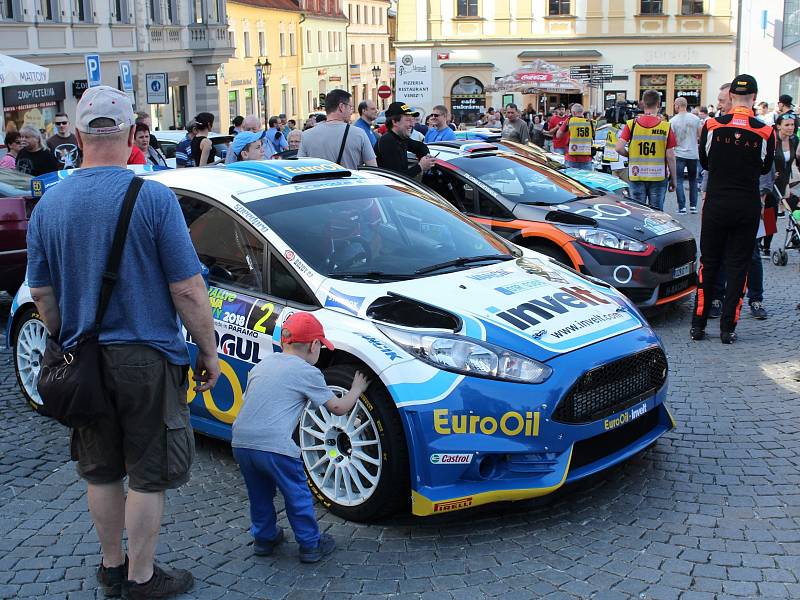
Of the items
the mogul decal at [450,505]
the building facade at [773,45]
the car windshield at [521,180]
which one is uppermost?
the building facade at [773,45]

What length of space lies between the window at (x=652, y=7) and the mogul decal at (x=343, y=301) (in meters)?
50.7

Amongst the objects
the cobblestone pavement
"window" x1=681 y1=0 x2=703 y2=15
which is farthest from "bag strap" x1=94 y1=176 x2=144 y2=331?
"window" x1=681 y1=0 x2=703 y2=15

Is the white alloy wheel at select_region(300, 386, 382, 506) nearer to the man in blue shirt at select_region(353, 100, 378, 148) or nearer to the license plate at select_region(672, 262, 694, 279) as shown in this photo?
the license plate at select_region(672, 262, 694, 279)

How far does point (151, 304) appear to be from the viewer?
3.83m

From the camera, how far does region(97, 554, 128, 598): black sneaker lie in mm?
4137

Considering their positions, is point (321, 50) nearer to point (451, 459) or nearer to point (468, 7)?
point (468, 7)

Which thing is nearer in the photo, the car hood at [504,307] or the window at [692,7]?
the car hood at [504,307]

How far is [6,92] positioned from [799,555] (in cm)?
2531

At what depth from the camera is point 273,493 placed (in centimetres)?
446

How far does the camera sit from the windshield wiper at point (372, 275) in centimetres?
528

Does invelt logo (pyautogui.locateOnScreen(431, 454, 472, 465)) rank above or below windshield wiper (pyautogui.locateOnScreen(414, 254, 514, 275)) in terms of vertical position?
below

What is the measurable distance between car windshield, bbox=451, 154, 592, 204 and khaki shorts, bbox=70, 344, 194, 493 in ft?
19.7

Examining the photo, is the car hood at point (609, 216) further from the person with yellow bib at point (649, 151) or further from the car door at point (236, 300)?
the car door at point (236, 300)

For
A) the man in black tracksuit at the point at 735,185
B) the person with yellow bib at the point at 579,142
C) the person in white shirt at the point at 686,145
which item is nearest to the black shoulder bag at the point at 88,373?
the man in black tracksuit at the point at 735,185
